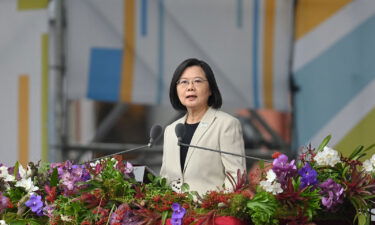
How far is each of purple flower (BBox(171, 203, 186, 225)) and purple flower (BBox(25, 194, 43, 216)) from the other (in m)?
0.67

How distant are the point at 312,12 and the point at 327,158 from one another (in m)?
3.54

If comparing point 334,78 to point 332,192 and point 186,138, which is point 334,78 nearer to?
point 186,138

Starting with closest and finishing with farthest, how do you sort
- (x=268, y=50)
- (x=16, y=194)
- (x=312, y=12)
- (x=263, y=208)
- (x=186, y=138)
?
(x=263, y=208), (x=16, y=194), (x=186, y=138), (x=312, y=12), (x=268, y=50)

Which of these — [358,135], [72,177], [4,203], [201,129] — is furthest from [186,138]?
[358,135]

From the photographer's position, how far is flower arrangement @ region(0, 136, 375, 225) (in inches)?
149

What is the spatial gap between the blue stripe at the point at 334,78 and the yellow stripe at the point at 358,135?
0.21 m

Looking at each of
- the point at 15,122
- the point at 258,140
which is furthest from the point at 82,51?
the point at 258,140

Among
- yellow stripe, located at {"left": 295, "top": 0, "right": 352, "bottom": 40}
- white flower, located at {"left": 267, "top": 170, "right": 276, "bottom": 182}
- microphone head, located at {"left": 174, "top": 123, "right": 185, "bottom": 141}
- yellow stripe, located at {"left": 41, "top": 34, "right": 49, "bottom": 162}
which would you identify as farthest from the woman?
yellow stripe, located at {"left": 41, "top": 34, "right": 49, "bottom": 162}

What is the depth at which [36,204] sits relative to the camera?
415 cm

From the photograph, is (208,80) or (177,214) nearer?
(177,214)

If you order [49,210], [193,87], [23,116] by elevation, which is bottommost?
[49,210]

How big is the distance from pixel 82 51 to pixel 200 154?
3.28m

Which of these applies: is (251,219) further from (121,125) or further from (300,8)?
(121,125)

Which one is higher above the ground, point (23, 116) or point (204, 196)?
point (23, 116)
